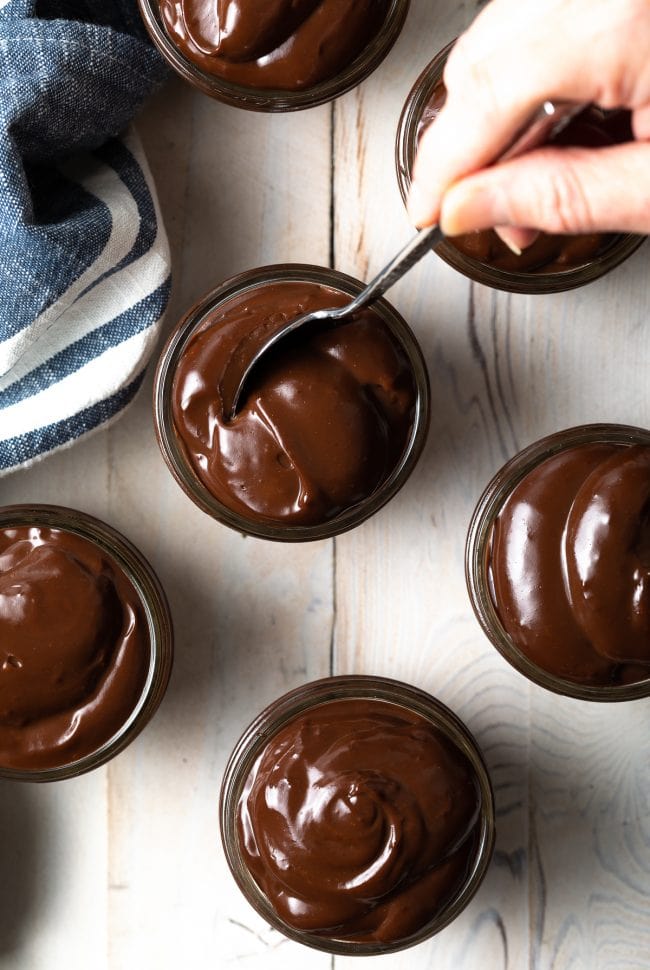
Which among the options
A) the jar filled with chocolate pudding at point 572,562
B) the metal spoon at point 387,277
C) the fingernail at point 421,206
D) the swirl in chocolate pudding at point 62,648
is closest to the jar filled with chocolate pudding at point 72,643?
the swirl in chocolate pudding at point 62,648

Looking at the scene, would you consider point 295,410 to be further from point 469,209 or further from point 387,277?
point 469,209

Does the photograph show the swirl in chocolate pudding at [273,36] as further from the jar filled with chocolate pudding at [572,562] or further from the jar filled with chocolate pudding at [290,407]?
the jar filled with chocolate pudding at [572,562]

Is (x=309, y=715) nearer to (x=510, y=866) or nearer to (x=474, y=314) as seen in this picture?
(x=510, y=866)

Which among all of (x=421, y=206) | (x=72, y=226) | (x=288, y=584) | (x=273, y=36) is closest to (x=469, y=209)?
(x=421, y=206)

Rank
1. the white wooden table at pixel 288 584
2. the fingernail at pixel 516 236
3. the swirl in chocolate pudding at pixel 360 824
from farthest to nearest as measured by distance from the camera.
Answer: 1. the white wooden table at pixel 288 584
2. the swirl in chocolate pudding at pixel 360 824
3. the fingernail at pixel 516 236

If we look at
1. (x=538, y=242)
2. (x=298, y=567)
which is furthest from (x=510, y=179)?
(x=298, y=567)

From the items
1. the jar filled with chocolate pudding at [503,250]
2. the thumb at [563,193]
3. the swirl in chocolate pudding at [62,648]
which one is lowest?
the swirl in chocolate pudding at [62,648]

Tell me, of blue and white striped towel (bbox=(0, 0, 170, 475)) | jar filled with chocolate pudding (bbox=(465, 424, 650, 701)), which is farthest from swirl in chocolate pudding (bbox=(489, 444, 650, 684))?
blue and white striped towel (bbox=(0, 0, 170, 475))

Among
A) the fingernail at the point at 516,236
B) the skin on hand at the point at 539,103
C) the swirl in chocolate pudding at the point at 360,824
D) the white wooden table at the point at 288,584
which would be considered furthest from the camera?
the white wooden table at the point at 288,584
